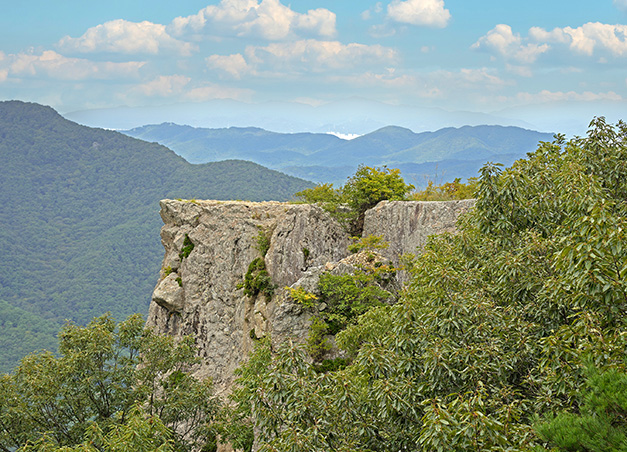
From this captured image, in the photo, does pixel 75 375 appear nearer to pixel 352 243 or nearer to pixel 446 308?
pixel 446 308

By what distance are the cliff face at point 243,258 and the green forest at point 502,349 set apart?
9600 millimetres

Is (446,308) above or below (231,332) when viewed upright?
above

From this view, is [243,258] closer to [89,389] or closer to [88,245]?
[89,389]

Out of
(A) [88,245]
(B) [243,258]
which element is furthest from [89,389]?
(A) [88,245]

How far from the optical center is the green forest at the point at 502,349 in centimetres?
579

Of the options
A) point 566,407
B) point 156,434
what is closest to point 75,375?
point 156,434

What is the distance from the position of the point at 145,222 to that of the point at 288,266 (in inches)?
6224

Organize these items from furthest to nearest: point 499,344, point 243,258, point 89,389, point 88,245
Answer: point 88,245, point 243,258, point 89,389, point 499,344

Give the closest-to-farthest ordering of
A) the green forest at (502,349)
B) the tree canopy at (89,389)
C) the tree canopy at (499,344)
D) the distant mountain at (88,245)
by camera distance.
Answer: the green forest at (502,349)
the tree canopy at (499,344)
the tree canopy at (89,389)
the distant mountain at (88,245)

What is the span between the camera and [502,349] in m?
7.25

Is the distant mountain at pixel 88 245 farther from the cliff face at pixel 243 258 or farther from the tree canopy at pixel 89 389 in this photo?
the tree canopy at pixel 89 389

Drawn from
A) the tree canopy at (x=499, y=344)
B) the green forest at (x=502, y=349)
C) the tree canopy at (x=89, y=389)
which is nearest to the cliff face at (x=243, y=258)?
the tree canopy at (x=89, y=389)

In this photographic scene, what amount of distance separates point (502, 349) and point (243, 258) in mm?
19024

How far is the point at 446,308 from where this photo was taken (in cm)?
757
